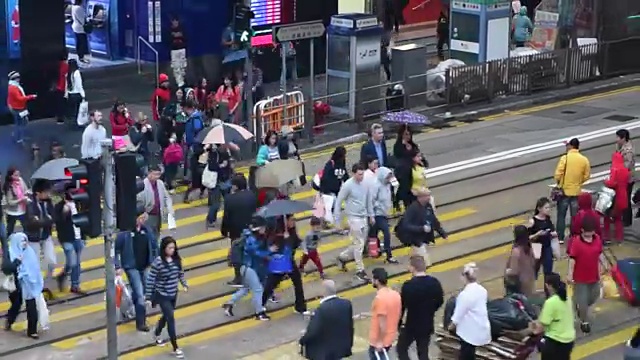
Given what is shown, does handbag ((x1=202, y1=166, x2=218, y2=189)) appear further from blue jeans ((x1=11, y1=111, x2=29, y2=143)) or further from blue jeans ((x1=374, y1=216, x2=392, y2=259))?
blue jeans ((x1=11, y1=111, x2=29, y2=143))

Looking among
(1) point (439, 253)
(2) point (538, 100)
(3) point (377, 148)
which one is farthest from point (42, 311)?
(2) point (538, 100)

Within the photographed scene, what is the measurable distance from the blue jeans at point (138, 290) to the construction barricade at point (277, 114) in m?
8.60

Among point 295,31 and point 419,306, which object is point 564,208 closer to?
point 419,306

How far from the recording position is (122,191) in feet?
43.4

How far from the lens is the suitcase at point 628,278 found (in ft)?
59.0

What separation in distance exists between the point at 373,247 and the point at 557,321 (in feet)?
17.0

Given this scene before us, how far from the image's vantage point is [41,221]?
1745cm

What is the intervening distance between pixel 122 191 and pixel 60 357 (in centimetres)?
378

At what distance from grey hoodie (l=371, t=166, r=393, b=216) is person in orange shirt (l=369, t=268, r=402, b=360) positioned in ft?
14.0

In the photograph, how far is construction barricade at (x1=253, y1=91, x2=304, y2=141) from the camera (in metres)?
25.3

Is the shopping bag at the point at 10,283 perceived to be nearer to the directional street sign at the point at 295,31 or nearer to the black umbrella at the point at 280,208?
the black umbrella at the point at 280,208

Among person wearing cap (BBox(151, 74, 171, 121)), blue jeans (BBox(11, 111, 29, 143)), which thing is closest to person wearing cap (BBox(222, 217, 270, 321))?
person wearing cap (BBox(151, 74, 171, 121))

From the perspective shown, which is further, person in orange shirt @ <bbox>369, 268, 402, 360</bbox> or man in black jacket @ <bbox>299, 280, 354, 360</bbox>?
person in orange shirt @ <bbox>369, 268, 402, 360</bbox>

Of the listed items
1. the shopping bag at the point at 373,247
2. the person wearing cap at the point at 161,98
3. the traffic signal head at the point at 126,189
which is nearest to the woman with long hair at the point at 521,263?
the shopping bag at the point at 373,247
